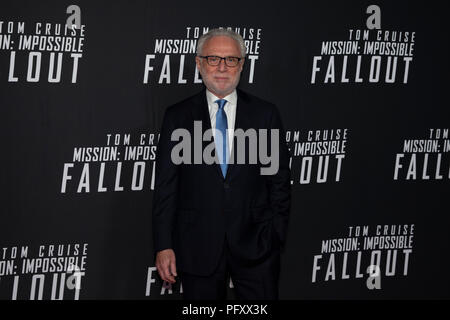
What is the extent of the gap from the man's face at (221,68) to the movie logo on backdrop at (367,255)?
1.55 metres

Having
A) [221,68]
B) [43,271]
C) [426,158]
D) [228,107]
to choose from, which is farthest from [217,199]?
[426,158]

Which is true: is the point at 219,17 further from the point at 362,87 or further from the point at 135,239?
the point at 135,239

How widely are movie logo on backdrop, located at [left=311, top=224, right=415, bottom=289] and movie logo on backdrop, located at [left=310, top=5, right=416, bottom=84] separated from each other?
3.32 feet

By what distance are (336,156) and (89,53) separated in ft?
5.62

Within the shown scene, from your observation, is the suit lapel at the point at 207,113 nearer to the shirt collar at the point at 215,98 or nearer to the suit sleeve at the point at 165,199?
the shirt collar at the point at 215,98

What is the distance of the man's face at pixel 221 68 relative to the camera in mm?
3043

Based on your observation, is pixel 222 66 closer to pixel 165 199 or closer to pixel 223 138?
pixel 223 138

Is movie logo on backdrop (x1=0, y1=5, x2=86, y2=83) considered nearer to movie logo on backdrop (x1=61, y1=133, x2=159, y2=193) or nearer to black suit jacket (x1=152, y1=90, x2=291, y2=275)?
movie logo on backdrop (x1=61, y1=133, x2=159, y2=193)

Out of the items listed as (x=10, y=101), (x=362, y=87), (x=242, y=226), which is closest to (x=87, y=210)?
(x=10, y=101)

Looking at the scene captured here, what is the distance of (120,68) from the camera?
12.2 feet

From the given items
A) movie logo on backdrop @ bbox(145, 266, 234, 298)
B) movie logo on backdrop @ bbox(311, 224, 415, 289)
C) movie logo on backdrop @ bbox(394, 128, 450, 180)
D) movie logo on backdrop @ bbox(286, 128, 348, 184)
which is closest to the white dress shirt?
movie logo on backdrop @ bbox(286, 128, 348, 184)

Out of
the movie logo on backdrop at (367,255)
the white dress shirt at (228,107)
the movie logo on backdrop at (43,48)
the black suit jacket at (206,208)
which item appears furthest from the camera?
the movie logo on backdrop at (367,255)

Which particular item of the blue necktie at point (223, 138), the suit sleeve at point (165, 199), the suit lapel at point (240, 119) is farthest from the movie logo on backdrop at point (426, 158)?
the suit sleeve at point (165, 199)

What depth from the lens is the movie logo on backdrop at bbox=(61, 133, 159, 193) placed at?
3.71 metres
